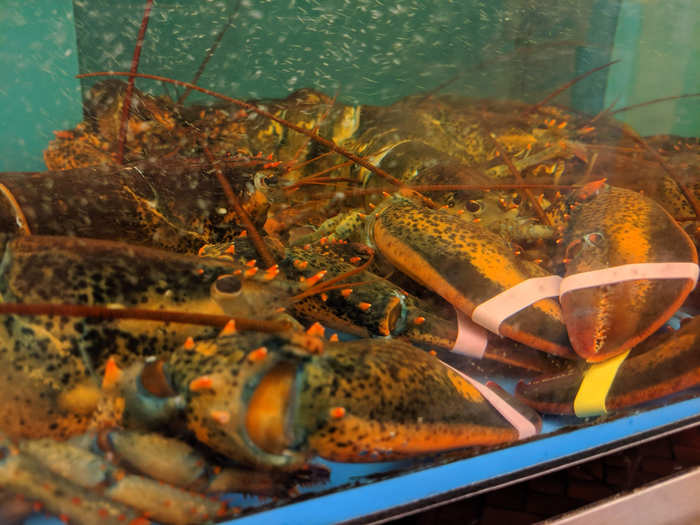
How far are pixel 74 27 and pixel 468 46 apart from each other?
0.86 m

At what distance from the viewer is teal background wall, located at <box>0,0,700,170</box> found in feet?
2.54

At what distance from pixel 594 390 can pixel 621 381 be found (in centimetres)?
5

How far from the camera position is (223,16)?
2.97 feet

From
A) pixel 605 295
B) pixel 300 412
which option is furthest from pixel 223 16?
pixel 605 295

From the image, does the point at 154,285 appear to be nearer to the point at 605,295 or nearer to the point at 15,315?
the point at 15,315

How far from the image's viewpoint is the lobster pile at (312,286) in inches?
19.6

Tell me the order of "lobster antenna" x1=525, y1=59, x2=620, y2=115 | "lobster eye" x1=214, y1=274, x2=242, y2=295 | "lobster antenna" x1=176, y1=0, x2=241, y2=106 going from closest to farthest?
"lobster eye" x1=214, y1=274, x2=242, y2=295, "lobster antenna" x1=176, y1=0, x2=241, y2=106, "lobster antenna" x1=525, y1=59, x2=620, y2=115

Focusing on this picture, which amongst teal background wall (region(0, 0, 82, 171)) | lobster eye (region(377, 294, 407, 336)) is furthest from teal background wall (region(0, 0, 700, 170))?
lobster eye (region(377, 294, 407, 336))

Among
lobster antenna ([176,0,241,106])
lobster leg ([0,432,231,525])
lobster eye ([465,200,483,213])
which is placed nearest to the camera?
lobster leg ([0,432,231,525])

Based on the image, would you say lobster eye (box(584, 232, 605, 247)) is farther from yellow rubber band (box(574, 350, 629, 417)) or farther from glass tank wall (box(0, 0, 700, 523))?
yellow rubber band (box(574, 350, 629, 417))

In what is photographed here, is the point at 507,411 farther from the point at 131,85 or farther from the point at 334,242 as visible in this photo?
the point at 131,85

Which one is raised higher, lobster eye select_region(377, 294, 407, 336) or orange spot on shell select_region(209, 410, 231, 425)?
orange spot on shell select_region(209, 410, 231, 425)

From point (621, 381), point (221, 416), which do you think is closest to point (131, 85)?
point (221, 416)

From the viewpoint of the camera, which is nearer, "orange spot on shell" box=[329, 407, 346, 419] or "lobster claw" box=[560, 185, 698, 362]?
"orange spot on shell" box=[329, 407, 346, 419]
